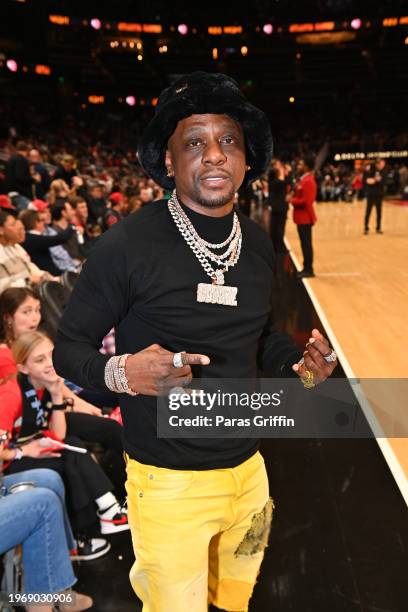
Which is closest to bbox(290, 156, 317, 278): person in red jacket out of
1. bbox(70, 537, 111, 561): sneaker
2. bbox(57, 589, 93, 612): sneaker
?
bbox(70, 537, 111, 561): sneaker

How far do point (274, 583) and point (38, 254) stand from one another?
4.52m

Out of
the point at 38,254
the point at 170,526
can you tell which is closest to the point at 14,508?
the point at 170,526

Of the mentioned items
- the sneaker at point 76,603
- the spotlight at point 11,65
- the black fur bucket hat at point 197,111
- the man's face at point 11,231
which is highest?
the spotlight at point 11,65

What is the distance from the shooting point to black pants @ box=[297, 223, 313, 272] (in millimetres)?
8344

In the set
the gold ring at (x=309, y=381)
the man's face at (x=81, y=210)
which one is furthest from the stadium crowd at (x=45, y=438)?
the man's face at (x=81, y=210)

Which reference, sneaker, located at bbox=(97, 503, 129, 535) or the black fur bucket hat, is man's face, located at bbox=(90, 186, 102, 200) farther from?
the black fur bucket hat

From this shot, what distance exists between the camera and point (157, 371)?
1.25 metres

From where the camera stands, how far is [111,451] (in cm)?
359

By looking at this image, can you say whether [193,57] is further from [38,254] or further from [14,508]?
[14,508]

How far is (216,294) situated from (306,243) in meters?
7.23

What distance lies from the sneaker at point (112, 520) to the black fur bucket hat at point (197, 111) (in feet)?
6.55

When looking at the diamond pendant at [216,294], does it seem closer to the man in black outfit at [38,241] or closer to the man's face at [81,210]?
the man in black outfit at [38,241]

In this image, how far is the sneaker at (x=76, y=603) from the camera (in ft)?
7.86

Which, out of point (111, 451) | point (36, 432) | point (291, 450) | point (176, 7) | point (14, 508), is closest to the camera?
point (14, 508)
